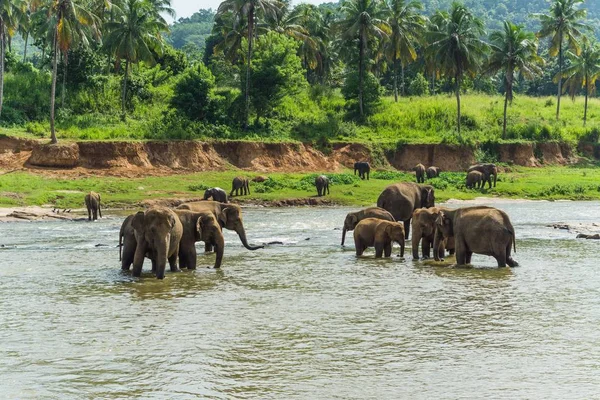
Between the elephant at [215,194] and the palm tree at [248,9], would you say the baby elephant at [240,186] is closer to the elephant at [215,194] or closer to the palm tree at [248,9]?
the elephant at [215,194]

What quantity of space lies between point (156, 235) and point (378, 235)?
20.9 feet

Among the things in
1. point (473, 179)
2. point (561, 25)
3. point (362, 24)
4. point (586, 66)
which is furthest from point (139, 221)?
point (586, 66)

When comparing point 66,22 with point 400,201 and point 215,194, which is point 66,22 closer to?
point 215,194

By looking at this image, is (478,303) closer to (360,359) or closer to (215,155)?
(360,359)

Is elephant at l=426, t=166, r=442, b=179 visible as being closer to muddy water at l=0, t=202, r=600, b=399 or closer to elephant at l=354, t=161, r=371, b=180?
elephant at l=354, t=161, r=371, b=180

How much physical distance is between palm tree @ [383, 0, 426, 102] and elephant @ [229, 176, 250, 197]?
2407 cm

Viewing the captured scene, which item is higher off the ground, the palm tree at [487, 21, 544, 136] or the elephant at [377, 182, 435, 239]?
the palm tree at [487, 21, 544, 136]

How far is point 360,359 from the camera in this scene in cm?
1140

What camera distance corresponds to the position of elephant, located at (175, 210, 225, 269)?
61.4ft

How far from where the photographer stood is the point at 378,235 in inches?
842

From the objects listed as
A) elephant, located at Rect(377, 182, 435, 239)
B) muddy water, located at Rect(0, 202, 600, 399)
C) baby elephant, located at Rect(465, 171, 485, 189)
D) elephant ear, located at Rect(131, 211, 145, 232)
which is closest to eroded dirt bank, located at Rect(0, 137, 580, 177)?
baby elephant, located at Rect(465, 171, 485, 189)

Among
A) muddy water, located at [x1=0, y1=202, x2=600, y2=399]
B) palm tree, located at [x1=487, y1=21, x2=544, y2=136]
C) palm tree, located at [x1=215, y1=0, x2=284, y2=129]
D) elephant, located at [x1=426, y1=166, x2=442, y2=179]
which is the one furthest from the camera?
palm tree, located at [x1=487, y1=21, x2=544, y2=136]

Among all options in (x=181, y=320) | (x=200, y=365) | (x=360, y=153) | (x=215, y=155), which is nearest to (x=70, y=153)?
(x=215, y=155)

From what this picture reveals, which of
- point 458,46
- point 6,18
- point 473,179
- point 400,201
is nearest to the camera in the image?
point 400,201
